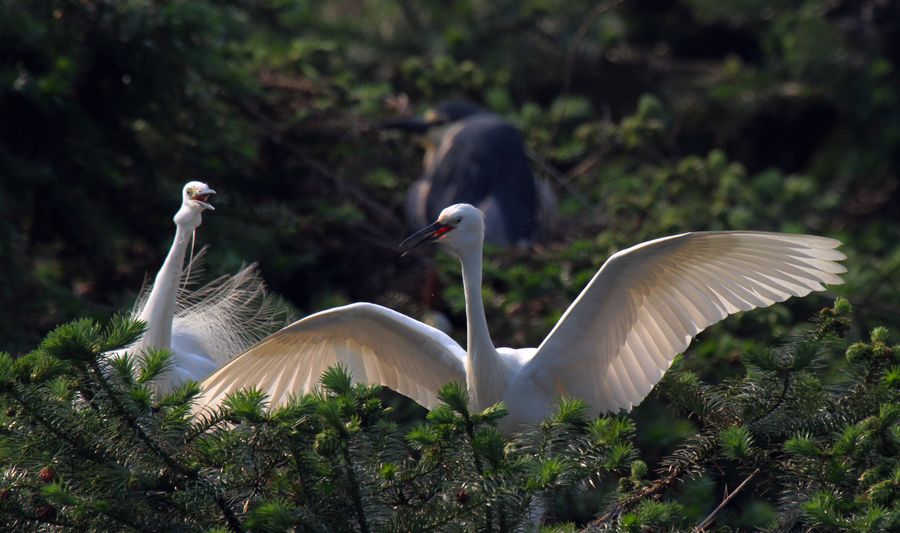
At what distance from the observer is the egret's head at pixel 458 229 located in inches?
120

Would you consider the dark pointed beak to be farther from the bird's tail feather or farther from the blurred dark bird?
the bird's tail feather

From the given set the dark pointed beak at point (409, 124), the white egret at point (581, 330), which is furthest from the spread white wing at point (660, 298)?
the dark pointed beak at point (409, 124)

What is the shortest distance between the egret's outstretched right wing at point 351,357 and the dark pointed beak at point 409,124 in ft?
8.13

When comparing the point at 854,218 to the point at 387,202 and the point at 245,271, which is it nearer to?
the point at 387,202

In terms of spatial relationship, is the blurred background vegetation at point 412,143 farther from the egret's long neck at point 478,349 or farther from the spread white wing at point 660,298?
the egret's long neck at point 478,349

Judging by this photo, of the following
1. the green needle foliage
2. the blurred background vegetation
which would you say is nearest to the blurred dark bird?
the blurred background vegetation

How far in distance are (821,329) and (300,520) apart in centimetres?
124

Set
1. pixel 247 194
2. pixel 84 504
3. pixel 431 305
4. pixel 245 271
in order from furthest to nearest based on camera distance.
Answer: pixel 247 194 < pixel 431 305 < pixel 245 271 < pixel 84 504

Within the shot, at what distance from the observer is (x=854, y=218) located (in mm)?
6258

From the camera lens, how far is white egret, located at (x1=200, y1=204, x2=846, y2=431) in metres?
2.92

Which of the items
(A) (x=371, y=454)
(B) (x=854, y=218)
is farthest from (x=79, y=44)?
(B) (x=854, y=218)

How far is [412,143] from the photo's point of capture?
6305 millimetres

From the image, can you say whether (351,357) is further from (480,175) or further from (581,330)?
(480,175)

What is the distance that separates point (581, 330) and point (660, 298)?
22 centimetres
